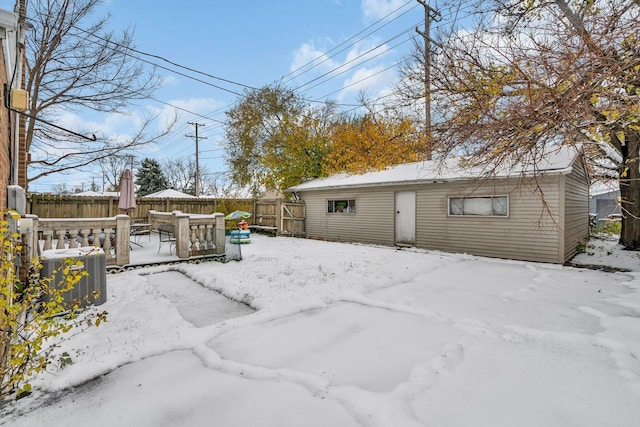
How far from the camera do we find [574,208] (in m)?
8.98

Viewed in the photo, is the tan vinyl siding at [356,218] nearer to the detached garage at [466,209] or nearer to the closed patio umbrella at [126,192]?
the detached garage at [466,209]

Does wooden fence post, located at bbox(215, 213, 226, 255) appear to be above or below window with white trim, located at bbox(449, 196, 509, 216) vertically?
below

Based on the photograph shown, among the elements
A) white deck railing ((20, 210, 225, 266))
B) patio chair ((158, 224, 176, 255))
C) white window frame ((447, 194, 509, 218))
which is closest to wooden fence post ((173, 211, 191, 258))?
white deck railing ((20, 210, 225, 266))

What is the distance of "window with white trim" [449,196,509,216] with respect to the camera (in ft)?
27.7

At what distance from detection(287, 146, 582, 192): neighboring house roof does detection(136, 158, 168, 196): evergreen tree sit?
2135 centimetres

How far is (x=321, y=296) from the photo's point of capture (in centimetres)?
455

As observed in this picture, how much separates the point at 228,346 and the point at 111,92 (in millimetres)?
9516

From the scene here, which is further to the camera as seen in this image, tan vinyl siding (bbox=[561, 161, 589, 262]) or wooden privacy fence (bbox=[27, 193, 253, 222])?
wooden privacy fence (bbox=[27, 193, 253, 222])

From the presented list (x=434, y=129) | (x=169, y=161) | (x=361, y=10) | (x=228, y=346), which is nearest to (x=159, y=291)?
(x=228, y=346)

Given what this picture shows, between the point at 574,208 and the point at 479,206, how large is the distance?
281 cm

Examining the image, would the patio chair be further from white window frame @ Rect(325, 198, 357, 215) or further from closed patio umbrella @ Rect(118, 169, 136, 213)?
white window frame @ Rect(325, 198, 357, 215)

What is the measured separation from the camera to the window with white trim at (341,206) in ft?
40.3

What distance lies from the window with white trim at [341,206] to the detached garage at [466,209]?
4cm

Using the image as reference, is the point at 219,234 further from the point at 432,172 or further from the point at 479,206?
the point at 479,206
